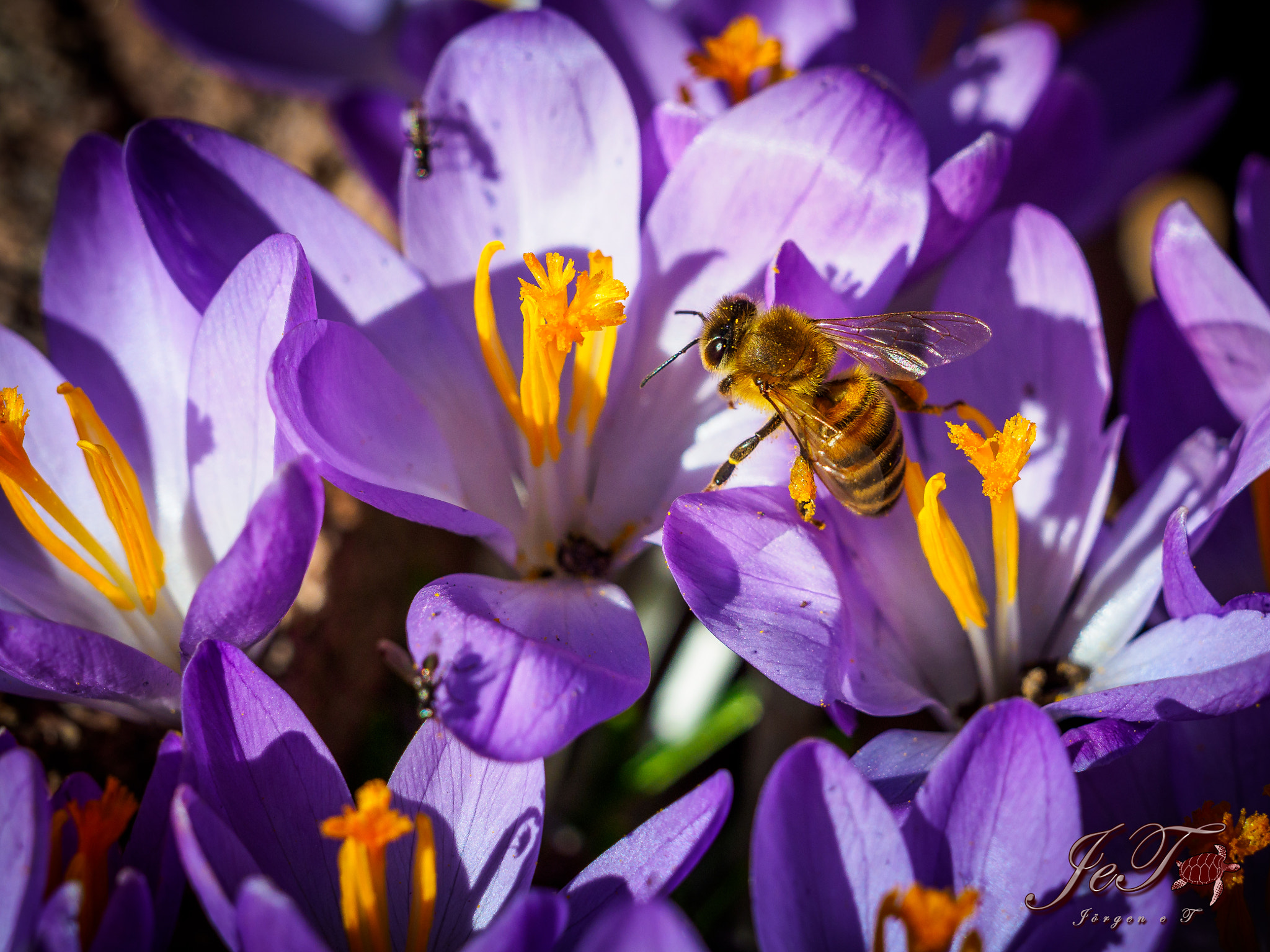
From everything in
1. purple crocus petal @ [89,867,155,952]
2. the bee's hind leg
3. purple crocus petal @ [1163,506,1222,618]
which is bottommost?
purple crocus petal @ [1163,506,1222,618]

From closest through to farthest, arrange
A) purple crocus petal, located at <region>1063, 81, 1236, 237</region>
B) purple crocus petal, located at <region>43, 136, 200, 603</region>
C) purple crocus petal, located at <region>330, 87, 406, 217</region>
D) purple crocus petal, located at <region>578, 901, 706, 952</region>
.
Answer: purple crocus petal, located at <region>578, 901, 706, 952</region>
purple crocus petal, located at <region>43, 136, 200, 603</region>
purple crocus petal, located at <region>330, 87, 406, 217</region>
purple crocus petal, located at <region>1063, 81, 1236, 237</region>

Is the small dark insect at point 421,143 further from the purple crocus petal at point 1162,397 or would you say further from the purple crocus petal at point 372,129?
the purple crocus petal at point 1162,397

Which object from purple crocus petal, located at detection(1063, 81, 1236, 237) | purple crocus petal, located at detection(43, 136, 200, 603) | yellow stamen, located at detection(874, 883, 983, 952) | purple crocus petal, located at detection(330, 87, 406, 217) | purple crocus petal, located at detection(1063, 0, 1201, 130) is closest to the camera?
yellow stamen, located at detection(874, 883, 983, 952)

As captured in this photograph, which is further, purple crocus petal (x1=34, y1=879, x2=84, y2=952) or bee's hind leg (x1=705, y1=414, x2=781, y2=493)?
bee's hind leg (x1=705, y1=414, x2=781, y2=493)

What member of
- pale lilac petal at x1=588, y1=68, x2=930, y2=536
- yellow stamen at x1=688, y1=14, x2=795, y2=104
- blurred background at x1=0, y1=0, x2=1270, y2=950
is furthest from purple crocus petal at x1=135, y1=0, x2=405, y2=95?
pale lilac petal at x1=588, y1=68, x2=930, y2=536

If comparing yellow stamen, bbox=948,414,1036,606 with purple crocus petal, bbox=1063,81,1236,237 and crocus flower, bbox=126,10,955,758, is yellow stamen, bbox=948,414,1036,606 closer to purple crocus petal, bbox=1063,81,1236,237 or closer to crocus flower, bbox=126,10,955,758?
crocus flower, bbox=126,10,955,758

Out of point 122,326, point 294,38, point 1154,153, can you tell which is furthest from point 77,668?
point 1154,153

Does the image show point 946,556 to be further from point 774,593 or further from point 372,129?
point 372,129

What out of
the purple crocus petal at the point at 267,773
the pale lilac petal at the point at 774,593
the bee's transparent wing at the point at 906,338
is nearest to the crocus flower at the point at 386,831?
the purple crocus petal at the point at 267,773

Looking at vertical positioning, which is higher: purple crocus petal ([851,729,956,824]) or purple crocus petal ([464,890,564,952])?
purple crocus petal ([464,890,564,952])
